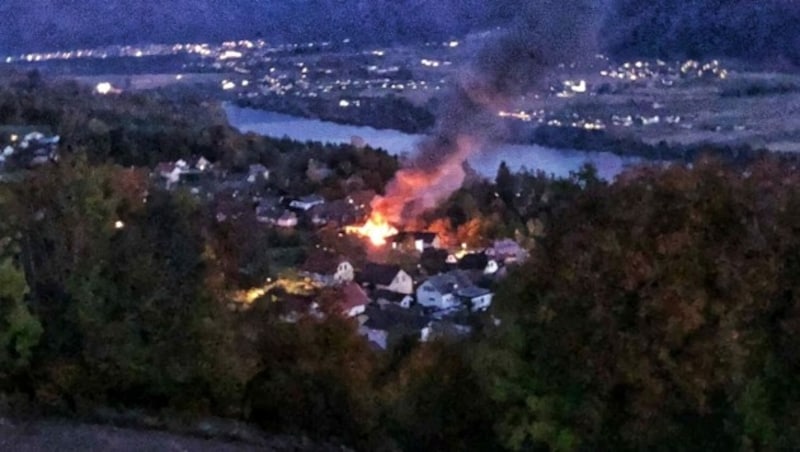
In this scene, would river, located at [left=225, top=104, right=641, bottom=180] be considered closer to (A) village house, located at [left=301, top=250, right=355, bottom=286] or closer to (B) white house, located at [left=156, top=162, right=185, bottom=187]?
(A) village house, located at [left=301, top=250, right=355, bottom=286]

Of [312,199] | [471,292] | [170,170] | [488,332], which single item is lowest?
[312,199]

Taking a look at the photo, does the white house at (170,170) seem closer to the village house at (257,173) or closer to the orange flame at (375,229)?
the village house at (257,173)

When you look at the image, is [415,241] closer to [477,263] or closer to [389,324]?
[477,263]

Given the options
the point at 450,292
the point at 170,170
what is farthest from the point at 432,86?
the point at 450,292

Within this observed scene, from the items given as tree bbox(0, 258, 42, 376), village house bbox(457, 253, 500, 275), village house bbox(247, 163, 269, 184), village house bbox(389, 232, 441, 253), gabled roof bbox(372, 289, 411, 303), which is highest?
tree bbox(0, 258, 42, 376)

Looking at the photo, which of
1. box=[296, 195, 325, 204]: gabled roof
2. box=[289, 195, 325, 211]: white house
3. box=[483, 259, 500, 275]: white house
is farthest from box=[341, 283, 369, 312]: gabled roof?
box=[296, 195, 325, 204]: gabled roof

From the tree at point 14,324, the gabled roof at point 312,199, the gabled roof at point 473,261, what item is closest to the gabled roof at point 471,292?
the gabled roof at point 473,261
